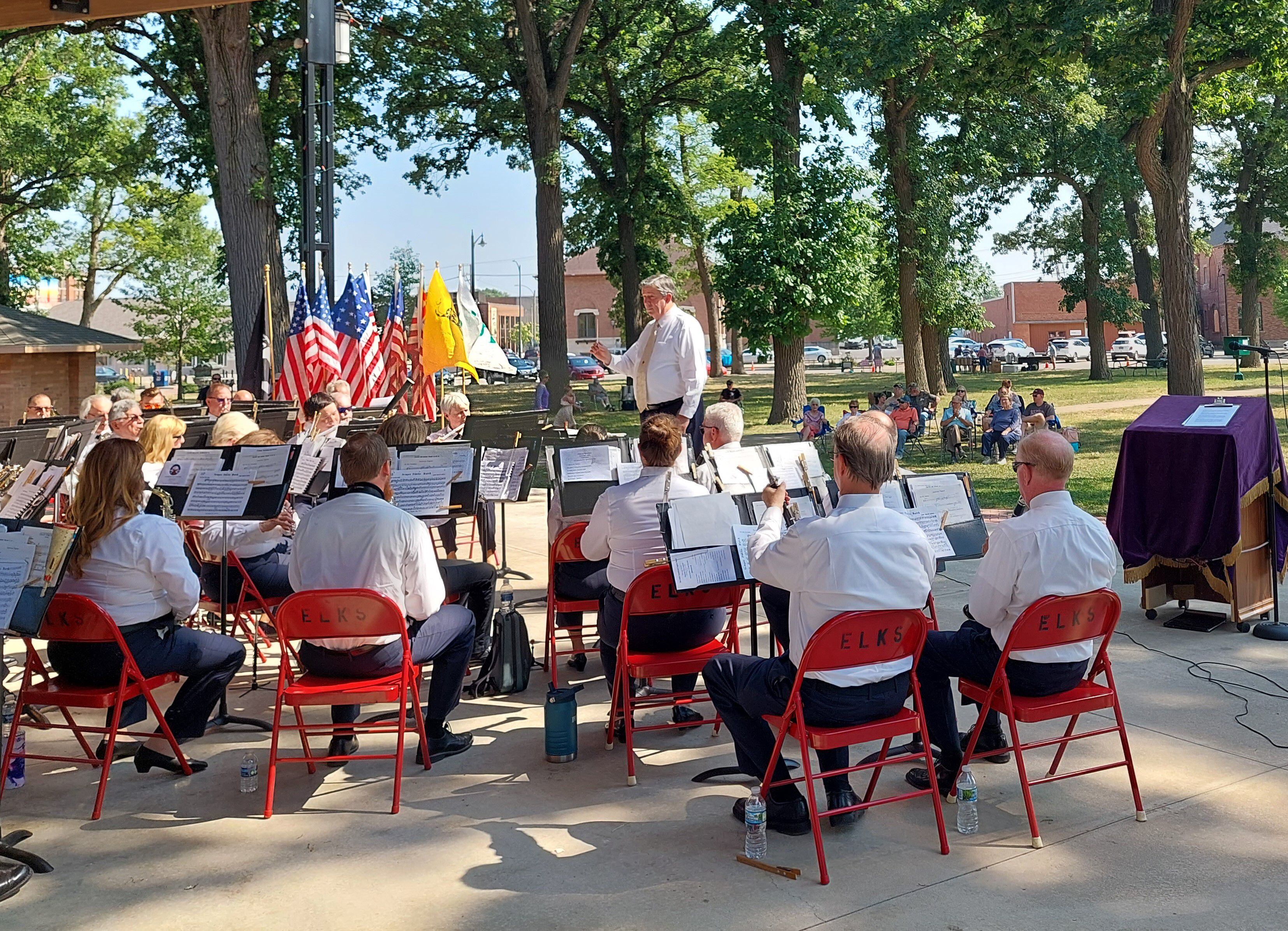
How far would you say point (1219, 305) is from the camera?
8488 cm

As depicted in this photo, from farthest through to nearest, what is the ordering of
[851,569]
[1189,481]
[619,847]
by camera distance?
1. [1189,481]
2. [619,847]
3. [851,569]

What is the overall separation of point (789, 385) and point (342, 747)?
20972 mm

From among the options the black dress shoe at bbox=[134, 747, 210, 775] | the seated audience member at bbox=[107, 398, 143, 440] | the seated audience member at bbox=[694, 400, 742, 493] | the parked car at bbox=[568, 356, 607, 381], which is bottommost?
the black dress shoe at bbox=[134, 747, 210, 775]

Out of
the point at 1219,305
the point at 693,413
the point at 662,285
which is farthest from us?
the point at 1219,305

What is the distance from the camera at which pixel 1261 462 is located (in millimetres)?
7566

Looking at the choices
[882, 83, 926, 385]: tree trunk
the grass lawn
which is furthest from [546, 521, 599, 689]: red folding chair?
[882, 83, 926, 385]: tree trunk

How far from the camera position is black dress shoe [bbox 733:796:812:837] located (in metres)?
4.50

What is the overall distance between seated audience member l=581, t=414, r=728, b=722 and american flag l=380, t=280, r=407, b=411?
10.3m

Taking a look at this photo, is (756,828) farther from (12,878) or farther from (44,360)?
(44,360)

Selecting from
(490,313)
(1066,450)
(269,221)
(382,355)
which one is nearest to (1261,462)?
(1066,450)

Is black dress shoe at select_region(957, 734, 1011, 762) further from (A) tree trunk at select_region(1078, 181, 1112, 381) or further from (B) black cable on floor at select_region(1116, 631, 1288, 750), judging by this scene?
(A) tree trunk at select_region(1078, 181, 1112, 381)

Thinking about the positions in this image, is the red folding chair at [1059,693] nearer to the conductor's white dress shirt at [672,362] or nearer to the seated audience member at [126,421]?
the conductor's white dress shirt at [672,362]

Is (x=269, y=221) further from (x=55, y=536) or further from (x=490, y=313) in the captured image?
(x=490, y=313)

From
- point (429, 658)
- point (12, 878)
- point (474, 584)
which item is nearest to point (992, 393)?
point (474, 584)
